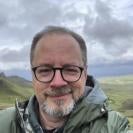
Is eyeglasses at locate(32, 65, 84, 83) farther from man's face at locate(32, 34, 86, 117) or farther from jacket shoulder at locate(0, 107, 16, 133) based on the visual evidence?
jacket shoulder at locate(0, 107, 16, 133)

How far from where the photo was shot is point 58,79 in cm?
690

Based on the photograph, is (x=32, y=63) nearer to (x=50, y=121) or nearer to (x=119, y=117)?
(x=50, y=121)

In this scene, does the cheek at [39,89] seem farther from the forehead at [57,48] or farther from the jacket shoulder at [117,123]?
the jacket shoulder at [117,123]

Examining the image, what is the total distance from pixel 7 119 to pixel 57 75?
1.34 metres

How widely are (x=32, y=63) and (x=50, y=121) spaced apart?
42.8 inches

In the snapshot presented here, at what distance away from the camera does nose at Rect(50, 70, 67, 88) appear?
270 inches

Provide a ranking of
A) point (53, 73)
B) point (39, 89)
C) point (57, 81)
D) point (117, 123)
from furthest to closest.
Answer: point (39, 89) < point (53, 73) < point (57, 81) < point (117, 123)

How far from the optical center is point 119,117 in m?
6.85

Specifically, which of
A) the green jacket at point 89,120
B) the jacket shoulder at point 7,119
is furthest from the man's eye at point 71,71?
the jacket shoulder at point 7,119

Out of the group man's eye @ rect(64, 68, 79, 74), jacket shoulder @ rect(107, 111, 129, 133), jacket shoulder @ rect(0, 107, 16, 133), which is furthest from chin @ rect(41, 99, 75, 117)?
jacket shoulder @ rect(0, 107, 16, 133)

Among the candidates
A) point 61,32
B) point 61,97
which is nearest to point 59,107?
point 61,97

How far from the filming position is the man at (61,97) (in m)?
6.81

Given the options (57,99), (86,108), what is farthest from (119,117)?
(57,99)

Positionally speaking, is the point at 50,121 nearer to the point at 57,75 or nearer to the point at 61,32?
the point at 57,75
